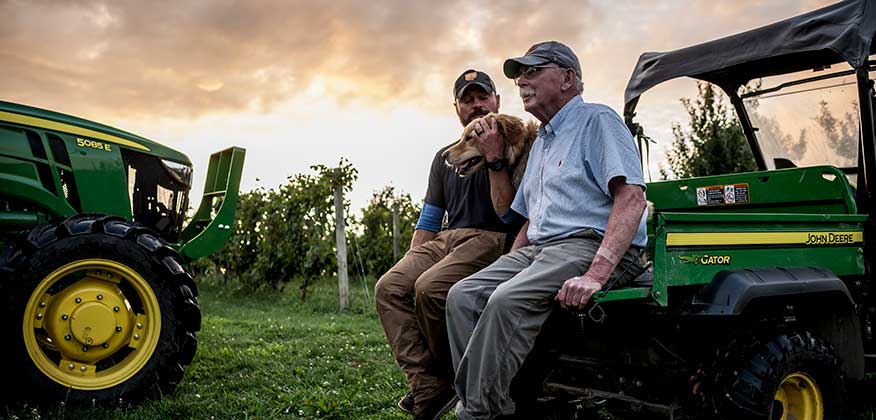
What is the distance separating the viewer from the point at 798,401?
345 centimetres

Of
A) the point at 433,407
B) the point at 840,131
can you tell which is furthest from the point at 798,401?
the point at 840,131

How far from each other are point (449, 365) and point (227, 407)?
1471 mm

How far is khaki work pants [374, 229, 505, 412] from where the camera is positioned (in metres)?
3.69

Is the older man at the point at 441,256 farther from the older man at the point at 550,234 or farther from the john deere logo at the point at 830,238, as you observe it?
the john deere logo at the point at 830,238

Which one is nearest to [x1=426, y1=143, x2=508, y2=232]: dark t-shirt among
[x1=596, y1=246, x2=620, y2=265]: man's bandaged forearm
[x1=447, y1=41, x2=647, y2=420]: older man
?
[x1=447, y1=41, x2=647, y2=420]: older man

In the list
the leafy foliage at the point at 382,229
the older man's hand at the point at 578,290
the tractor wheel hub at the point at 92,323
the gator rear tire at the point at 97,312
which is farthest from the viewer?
the leafy foliage at the point at 382,229

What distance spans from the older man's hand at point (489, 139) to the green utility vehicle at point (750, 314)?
82 centimetres

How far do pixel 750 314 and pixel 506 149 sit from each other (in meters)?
1.33

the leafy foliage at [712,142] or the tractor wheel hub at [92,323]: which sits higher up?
the leafy foliage at [712,142]

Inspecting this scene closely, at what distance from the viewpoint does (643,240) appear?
3215 millimetres

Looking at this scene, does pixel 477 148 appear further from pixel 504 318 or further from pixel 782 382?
pixel 782 382

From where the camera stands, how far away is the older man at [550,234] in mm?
2885

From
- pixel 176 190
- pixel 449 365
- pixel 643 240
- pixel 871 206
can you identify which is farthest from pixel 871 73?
pixel 176 190

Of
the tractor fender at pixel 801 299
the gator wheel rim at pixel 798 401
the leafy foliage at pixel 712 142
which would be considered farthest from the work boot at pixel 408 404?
the leafy foliage at pixel 712 142
